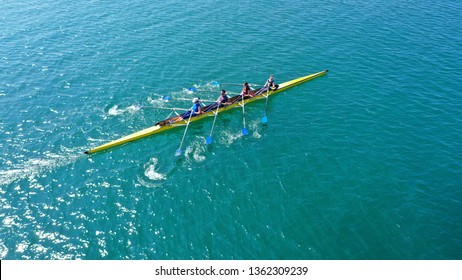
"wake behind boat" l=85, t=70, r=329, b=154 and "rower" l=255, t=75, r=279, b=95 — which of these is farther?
"rower" l=255, t=75, r=279, b=95

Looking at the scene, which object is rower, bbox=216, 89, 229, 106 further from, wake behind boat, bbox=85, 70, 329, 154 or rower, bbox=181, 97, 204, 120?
rower, bbox=181, 97, 204, 120

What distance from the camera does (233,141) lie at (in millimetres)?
35938

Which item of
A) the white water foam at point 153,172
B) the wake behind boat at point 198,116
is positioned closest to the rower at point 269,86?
the wake behind boat at point 198,116

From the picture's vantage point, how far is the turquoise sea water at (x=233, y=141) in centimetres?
2697

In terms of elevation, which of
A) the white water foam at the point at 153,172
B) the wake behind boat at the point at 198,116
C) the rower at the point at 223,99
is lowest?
the white water foam at the point at 153,172

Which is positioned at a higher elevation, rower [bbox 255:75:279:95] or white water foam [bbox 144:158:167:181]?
rower [bbox 255:75:279:95]

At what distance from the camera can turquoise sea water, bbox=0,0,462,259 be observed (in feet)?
88.5

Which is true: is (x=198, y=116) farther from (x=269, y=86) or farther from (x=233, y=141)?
(x=269, y=86)

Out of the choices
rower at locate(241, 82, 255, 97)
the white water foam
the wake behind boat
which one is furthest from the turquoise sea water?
rower at locate(241, 82, 255, 97)

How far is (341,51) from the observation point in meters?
52.4

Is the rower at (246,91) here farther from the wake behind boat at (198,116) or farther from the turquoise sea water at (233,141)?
the turquoise sea water at (233,141)

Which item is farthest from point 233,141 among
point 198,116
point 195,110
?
point 195,110
